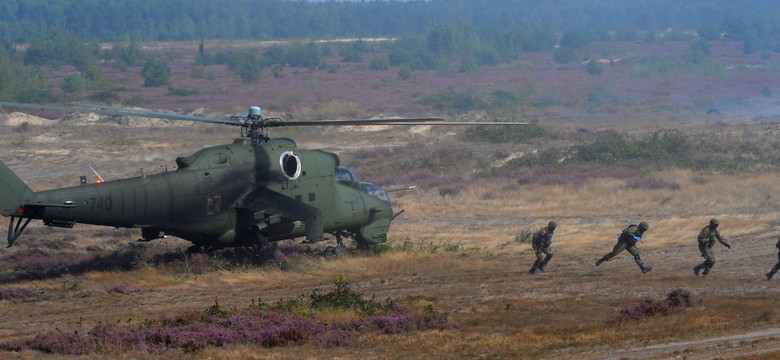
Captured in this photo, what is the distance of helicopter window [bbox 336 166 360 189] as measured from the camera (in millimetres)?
28312

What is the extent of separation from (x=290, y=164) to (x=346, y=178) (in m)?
2.82

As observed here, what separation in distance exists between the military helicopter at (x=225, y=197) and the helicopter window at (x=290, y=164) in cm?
2

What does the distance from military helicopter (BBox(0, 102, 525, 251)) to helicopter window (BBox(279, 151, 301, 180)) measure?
24 millimetres

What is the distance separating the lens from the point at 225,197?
25.0 m

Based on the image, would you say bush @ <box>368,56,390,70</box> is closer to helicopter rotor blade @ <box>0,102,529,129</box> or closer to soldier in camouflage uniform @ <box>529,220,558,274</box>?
soldier in camouflage uniform @ <box>529,220,558,274</box>

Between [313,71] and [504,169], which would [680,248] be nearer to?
[504,169]

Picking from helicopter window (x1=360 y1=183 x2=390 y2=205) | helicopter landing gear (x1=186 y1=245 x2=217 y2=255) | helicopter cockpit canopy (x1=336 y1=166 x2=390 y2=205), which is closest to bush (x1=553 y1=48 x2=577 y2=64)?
helicopter window (x1=360 y1=183 x2=390 y2=205)

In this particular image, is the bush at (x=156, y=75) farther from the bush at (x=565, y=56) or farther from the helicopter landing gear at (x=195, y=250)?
the helicopter landing gear at (x=195, y=250)

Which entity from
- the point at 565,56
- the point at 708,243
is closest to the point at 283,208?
the point at 708,243

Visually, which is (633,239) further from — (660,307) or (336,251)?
(336,251)

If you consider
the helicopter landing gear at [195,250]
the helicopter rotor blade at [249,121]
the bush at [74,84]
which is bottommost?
the helicopter landing gear at [195,250]

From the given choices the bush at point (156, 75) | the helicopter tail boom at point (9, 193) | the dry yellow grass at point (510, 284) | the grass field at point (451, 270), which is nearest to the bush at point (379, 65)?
the bush at point (156, 75)

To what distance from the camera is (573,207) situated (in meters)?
39.2

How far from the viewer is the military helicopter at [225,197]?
2258cm
